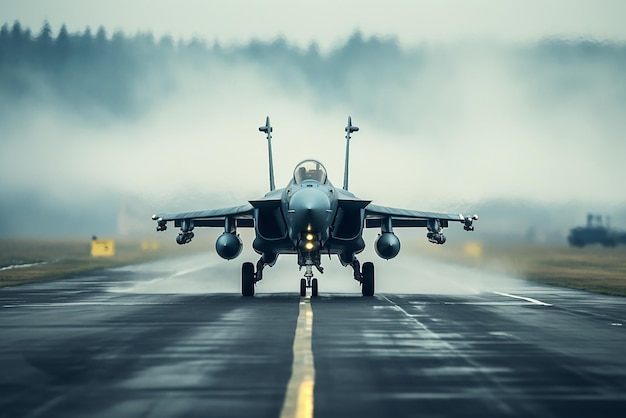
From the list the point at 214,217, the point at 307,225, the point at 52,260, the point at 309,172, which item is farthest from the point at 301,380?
the point at 52,260

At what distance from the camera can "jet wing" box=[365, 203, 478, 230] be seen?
1294 inches

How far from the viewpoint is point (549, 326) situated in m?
20.0

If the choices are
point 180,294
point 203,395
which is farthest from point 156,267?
point 203,395

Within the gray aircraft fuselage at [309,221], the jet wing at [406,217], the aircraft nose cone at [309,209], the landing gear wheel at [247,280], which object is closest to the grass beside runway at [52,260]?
the landing gear wheel at [247,280]

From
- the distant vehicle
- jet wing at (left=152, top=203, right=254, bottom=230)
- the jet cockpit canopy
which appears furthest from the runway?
the distant vehicle

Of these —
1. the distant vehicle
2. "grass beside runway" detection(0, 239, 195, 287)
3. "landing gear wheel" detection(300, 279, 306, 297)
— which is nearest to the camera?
"landing gear wheel" detection(300, 279, 306, 297)

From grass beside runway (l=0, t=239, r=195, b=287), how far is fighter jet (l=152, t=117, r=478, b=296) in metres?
9.65

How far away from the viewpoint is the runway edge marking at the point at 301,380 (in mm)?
9938

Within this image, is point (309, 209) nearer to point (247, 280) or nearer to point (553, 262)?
point (247, 280)

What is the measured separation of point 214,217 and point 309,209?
20.6ft

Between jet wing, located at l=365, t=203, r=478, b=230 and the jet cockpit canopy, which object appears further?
jet wing, located at l=365, t=203, r=478, b=230

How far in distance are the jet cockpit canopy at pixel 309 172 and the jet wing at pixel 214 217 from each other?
2.17 meters

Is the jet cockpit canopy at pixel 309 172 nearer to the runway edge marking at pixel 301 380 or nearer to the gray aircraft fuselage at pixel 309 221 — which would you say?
the gray aircraft fuselage at pixel 309 221

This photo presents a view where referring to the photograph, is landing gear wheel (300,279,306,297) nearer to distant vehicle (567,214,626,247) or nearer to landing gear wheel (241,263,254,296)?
landing gear wheel (241,263,254,296)
